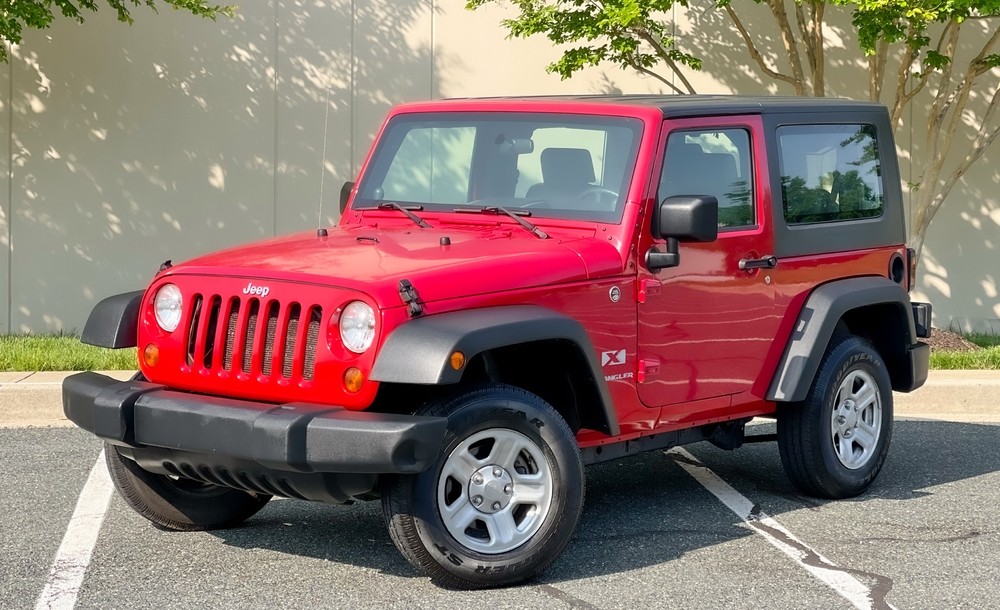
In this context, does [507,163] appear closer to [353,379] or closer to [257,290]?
[257,290]

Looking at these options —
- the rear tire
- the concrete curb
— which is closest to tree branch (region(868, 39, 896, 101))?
the concrete curb

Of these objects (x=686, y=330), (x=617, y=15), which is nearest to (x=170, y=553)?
(x=686, y=330)

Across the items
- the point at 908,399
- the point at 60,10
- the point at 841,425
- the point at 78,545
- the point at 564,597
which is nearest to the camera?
the point at 564,597

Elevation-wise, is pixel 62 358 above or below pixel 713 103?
below

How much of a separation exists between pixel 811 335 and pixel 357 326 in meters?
2.44

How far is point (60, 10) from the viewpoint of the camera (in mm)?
12836

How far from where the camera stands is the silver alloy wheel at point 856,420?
689 centimetres

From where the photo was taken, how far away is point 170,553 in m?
5.75

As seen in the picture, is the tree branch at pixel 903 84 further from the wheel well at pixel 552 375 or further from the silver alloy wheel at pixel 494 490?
the silver alloy wheel at pixel 494 490

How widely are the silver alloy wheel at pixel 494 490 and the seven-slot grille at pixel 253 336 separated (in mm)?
647

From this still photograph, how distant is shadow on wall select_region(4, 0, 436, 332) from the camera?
12.7 m

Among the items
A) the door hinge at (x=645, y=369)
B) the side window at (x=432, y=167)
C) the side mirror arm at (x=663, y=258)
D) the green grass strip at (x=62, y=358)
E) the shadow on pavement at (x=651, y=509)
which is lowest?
the shadow on pavement at (x=651, y=509)

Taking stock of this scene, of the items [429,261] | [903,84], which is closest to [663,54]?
[903,84]

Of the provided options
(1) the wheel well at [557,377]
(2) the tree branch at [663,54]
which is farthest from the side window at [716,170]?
(2) the tree branch at [663,54]
